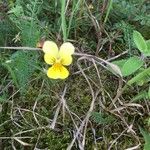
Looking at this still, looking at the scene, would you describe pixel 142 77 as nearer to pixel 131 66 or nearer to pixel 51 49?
pixel 131 66

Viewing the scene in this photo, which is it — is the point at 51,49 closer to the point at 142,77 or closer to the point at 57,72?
the point at 57,72

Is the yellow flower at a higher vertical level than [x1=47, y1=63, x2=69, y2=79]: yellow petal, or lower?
higher

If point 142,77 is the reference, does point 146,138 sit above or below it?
below

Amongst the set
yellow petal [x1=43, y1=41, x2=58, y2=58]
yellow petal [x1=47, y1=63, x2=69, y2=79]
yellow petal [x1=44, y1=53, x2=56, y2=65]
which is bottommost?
yellow petal [x1=47, y1=63, x2=69, y2=79]

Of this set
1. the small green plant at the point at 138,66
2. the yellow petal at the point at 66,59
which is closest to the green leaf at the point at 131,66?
the small green plant at the point at 138,66

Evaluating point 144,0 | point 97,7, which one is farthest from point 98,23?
point 144,0

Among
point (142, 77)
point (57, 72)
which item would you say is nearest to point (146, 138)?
point (142, 77)

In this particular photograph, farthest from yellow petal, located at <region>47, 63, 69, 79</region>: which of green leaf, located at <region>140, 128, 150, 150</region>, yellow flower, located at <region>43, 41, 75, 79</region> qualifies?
green leaf, located at <region>140, 128, 150, 150</region>

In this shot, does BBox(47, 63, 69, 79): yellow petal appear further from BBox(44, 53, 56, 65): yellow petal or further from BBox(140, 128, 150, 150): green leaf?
BBox(140, 128, 150, 150): green leaf

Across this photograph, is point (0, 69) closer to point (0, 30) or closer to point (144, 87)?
point (0, 30)
